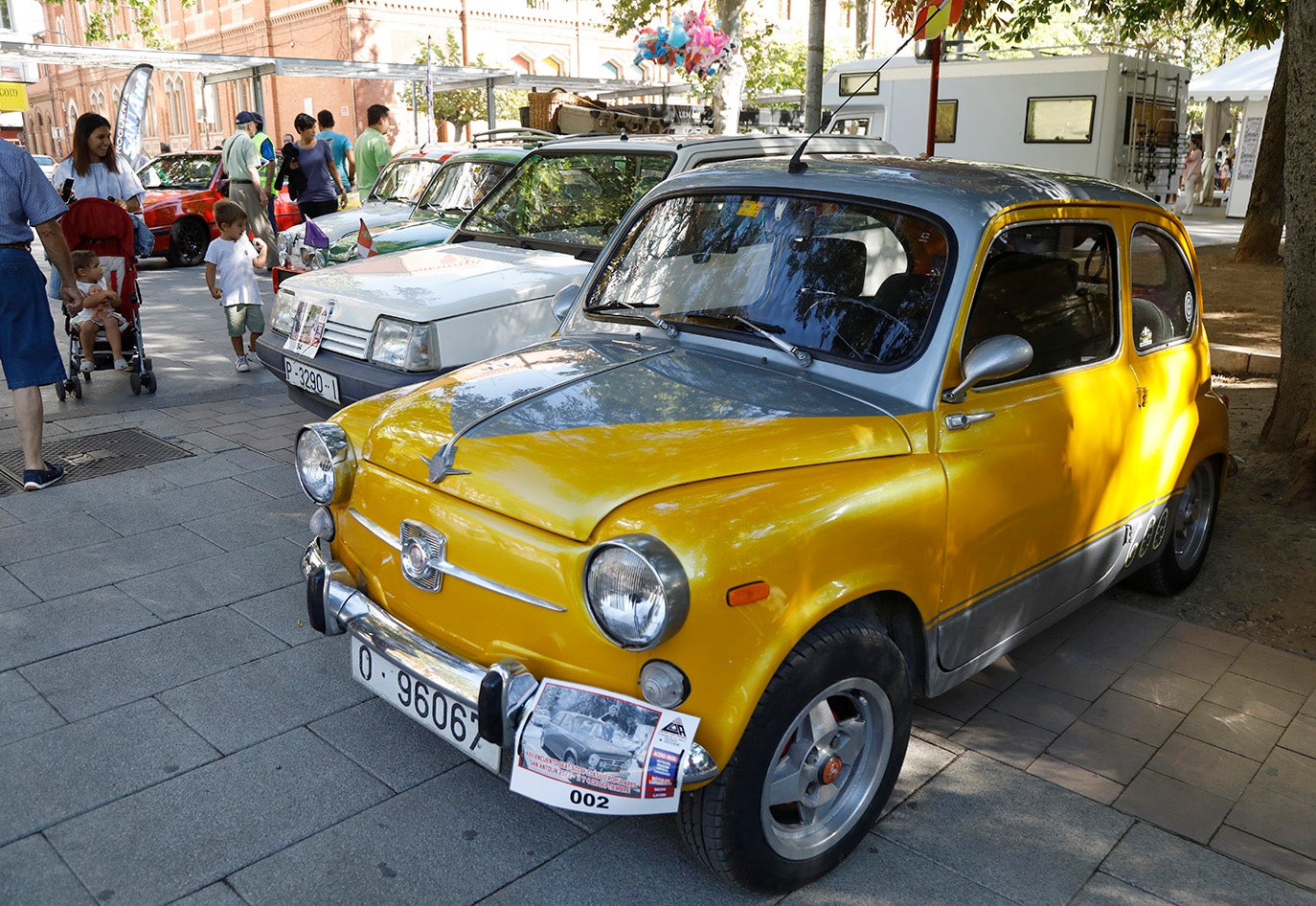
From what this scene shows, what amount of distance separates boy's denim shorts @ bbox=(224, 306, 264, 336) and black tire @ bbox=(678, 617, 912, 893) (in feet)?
23.1

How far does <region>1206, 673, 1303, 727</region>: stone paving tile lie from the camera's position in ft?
13.1

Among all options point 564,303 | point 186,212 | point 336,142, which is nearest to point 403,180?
point 336,142

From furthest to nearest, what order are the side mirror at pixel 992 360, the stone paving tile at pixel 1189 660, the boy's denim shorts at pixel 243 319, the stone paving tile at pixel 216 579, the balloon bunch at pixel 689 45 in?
1. the balloon bunch at pixel 689 45
2. the boy's denim shorts at pixel 243 319
3. the stone paving tile at pixel 216 579
4. the stone paving tile at pixel 1189 660
5. the side mirror at pixel 992 360

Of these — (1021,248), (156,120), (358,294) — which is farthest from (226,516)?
(156,120)

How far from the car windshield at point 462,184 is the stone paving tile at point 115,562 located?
16.2 ft

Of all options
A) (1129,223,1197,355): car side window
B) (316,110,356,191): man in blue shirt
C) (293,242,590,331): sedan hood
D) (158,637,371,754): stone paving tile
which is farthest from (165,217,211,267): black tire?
(1129,223,1197,355): car side window

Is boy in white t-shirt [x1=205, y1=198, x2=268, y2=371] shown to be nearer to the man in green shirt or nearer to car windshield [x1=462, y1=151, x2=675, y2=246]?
car windshield [x1=462, y1=151, x2=675, y2=246]

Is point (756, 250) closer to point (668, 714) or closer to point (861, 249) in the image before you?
point (861, 249)

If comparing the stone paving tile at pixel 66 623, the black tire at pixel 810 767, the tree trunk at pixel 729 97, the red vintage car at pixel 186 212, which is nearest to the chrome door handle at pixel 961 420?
the black tire at pixel 810 767

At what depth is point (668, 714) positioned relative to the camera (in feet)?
8.09

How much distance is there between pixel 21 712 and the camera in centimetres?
372

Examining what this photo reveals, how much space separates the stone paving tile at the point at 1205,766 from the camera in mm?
3514

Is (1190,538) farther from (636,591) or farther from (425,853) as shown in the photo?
(425,853)

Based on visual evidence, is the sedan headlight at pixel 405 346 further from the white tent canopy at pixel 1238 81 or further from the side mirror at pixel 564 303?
the white tent canopy at pixel 1238 81
